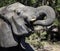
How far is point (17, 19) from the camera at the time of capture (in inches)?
139

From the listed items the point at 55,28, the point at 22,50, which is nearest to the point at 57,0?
the point at 55,28

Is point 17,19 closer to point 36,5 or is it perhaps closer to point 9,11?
point 9,11

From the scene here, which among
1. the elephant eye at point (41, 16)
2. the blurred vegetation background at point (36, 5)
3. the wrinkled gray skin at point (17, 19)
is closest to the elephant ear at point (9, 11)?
the wrinkled gray skin at point (17, 19)

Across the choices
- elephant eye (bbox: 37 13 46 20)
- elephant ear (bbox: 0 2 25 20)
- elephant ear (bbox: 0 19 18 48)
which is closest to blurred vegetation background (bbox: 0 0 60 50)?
elephant ear (bbox: 0 2 25 20)

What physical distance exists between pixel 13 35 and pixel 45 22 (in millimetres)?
415

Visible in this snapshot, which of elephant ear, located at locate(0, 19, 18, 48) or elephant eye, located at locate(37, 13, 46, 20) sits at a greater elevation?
elephant eye, located at locate(37, 13, 46, 20)

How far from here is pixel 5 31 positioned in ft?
11.6

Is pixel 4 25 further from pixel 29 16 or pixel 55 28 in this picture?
pixel 55 28

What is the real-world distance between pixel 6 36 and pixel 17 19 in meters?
0.23


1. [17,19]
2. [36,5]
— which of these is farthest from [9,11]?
[36,5]

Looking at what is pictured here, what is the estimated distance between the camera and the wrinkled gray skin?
3.44 meters

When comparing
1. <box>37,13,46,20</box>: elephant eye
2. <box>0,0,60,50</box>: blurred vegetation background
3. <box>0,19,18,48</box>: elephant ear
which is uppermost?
<box>37,13,46,20</box>: elephant eye

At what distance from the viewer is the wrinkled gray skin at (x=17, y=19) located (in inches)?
135

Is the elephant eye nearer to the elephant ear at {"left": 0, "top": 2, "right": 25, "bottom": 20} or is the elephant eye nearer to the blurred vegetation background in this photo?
the elephant ear at {"left": 0, "top": 2, "right": 25, "bottom": 20}
